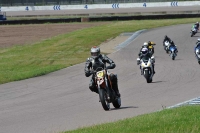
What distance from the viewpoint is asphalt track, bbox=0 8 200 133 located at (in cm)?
1130

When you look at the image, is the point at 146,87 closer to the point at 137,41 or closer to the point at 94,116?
the point at 94,116

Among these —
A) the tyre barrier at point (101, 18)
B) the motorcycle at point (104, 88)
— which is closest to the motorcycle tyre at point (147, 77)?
the motorcycle at point (104, 88)

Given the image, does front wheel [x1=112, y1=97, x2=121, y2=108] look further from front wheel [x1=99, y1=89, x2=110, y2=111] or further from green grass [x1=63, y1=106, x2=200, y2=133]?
green grass [x1=63, y1=106, x2=200, y2=133]

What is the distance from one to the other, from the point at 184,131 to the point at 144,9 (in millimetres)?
63613

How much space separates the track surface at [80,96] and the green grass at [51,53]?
1147 mm

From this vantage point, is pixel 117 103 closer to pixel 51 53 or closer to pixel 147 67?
pixel 147 67

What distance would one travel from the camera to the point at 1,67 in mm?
26516

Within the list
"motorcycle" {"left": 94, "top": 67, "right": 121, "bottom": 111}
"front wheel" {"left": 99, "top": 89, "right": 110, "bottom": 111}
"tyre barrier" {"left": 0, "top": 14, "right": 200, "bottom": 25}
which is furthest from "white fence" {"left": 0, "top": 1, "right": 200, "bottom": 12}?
"front wheel" {"left": 99, "top": 89, "right": 110, "bottom": 111}

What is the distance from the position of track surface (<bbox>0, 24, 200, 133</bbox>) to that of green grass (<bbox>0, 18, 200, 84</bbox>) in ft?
3.76

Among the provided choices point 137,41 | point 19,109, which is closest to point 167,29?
point 137,41

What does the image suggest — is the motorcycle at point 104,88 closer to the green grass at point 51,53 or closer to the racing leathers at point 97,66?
the racing leathers at point 97,66

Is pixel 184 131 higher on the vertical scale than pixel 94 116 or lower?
higher

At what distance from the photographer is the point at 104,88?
12.3 metres

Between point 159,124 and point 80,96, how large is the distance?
7.07 metres
